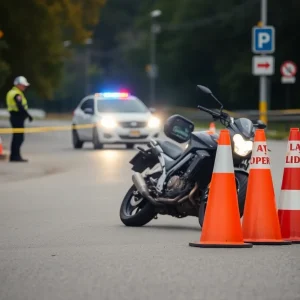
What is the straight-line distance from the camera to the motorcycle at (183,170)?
12.7 metres

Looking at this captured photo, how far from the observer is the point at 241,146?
41.4ft

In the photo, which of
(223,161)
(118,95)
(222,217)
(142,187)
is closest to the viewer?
(222,217)

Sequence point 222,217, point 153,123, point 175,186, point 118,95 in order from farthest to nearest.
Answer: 1. point 118,95
2. point 153,123
3. point 175,186
4. point 222,217

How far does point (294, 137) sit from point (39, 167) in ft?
49.9

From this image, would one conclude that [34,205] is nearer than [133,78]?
Yes

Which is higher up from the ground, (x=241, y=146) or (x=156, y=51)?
(x=156, y=51)

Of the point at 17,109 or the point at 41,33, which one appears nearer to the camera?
the point at 17,109

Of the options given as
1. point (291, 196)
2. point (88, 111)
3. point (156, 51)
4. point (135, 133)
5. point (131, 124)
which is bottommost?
point (135, 133)

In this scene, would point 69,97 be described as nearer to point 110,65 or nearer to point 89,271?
point 110,65

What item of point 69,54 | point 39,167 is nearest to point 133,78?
point 69,54

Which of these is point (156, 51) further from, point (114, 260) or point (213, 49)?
point (114, 260)

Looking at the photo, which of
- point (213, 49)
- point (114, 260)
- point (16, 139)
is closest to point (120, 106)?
point (16, 139)

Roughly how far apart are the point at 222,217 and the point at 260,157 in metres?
0.82

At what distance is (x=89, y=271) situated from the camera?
9617 mm
